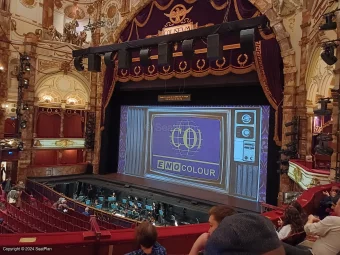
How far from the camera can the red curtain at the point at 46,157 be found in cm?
1460

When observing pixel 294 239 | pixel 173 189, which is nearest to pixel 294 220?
pixel 294 239

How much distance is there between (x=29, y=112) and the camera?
13.7 m

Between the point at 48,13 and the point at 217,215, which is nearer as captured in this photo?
the point at 217,215

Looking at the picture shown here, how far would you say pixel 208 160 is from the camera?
12.4 m

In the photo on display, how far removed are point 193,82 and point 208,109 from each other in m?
1.31

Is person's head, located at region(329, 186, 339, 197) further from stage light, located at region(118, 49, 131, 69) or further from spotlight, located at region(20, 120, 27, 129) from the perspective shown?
spotlight, located at region(20, 120, 27, 129)

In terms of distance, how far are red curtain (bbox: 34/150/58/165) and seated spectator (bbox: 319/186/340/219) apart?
12968mm

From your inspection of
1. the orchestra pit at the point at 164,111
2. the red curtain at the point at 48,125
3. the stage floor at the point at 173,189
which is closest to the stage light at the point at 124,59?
the orchestra pit at the point at 164,111

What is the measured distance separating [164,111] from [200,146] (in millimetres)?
2522

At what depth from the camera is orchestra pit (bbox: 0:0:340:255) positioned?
7551 mm

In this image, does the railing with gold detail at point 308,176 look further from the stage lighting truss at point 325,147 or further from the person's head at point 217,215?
the person's head at point 217,215

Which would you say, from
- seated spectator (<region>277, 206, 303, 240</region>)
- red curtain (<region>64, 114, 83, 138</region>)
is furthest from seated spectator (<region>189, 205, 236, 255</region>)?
red curtain (<region>64, 114, 83, 138</region>)

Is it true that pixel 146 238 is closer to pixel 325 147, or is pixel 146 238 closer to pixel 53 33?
pixel 325 147

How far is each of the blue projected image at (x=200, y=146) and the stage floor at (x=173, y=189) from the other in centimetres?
46
